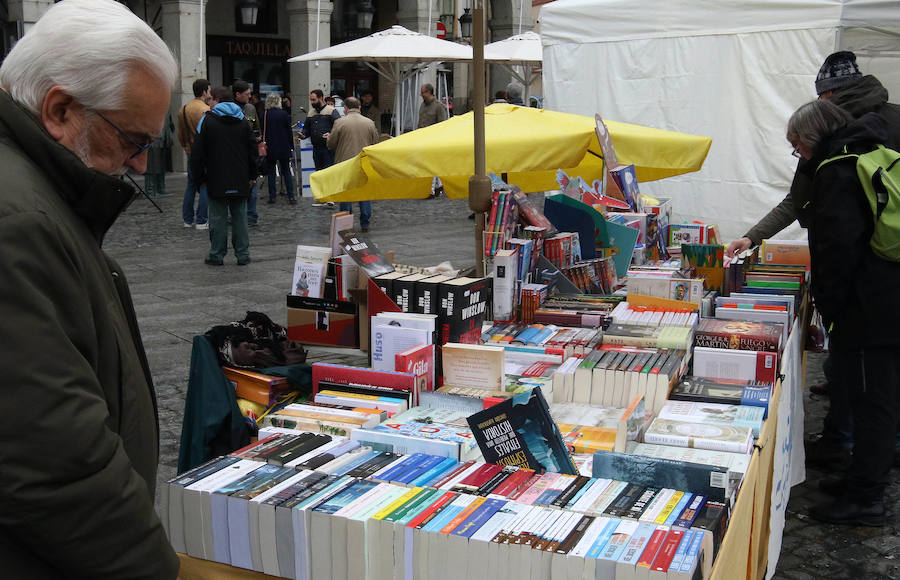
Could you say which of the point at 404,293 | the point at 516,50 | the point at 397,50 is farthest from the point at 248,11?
the point at 404,293

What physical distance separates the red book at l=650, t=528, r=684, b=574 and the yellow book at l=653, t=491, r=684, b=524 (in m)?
0.09

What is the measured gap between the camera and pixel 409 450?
106 inches

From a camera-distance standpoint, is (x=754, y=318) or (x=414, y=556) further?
(x=754, y=318)

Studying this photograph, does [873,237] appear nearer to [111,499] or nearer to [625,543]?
[625,543]

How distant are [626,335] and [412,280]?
92 centimetres

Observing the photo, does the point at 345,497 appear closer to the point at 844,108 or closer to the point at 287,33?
the point at 844,108

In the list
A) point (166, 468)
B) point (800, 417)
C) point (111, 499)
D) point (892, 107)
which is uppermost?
point (892, 107)

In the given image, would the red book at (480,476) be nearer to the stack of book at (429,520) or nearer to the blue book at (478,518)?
the stack of book at (429,520)

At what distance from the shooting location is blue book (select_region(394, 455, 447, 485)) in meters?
2.46

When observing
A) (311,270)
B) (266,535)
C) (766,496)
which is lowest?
(766,496)

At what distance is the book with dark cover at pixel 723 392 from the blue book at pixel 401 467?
3.63 ft

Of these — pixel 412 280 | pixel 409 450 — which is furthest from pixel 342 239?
pixel 409 450

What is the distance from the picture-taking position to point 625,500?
2320 millimetres

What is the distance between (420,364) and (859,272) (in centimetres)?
199
